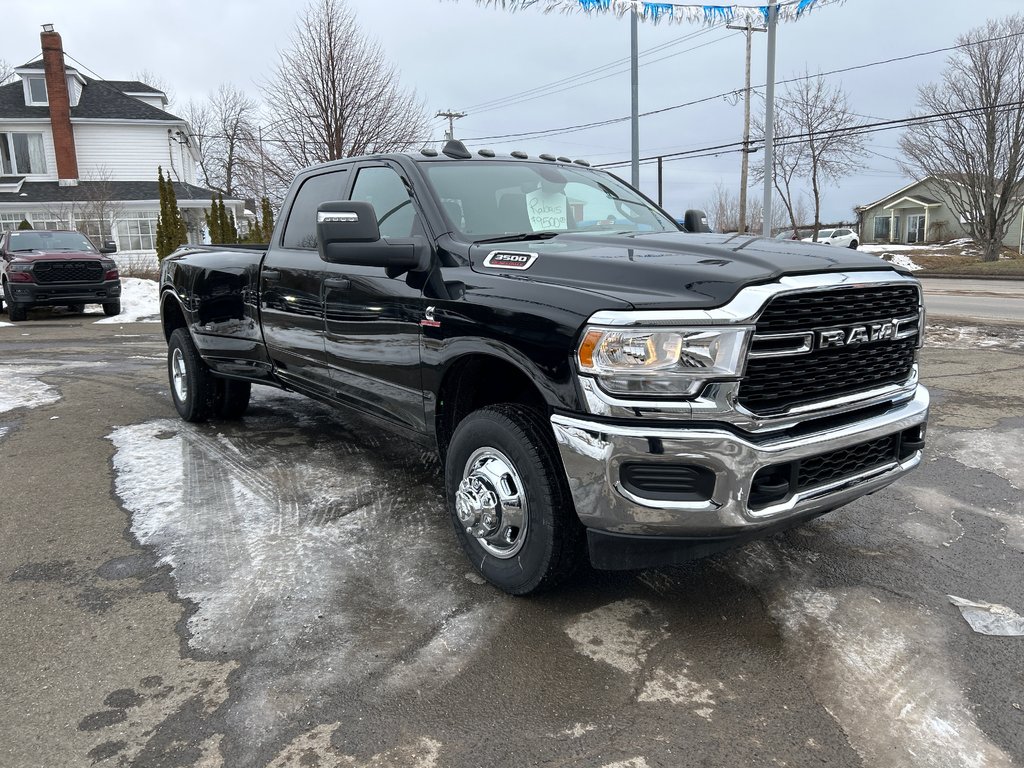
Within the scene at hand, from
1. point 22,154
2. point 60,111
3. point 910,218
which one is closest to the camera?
point 60,111

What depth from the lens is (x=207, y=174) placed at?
55781 millimetres

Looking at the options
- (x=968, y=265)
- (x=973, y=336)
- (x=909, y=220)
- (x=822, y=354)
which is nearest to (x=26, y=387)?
(x=822, y=354)

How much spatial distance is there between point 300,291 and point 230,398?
203 centimetres

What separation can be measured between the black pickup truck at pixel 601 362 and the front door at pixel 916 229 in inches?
2506

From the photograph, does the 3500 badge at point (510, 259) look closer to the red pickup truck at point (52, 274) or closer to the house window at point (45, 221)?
the red pickup truck at point (52, 274)

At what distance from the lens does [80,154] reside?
3155cm

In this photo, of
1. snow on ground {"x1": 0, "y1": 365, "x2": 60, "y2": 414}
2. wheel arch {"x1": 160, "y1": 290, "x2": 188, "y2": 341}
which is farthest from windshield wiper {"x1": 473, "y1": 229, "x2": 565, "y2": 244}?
snow on ground {"x1": 0, "y1": 365, "x2": 60, "y2": 414}

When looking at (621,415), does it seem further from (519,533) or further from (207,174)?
(207,174)

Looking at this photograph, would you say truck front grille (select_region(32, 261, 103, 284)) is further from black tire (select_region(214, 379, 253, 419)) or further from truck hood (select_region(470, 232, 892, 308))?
truck hood (select_region(470, 232, 892, 308))

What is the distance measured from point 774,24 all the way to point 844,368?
13.0 metres

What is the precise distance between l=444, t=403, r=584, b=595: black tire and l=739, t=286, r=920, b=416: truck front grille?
77 centimetres

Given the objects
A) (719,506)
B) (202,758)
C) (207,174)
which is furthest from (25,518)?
(207,174)

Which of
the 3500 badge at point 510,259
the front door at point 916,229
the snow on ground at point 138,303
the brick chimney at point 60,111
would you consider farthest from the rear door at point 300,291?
the front door at point 916,229

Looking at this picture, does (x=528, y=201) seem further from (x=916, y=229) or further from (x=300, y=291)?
(x=916, y=229)
